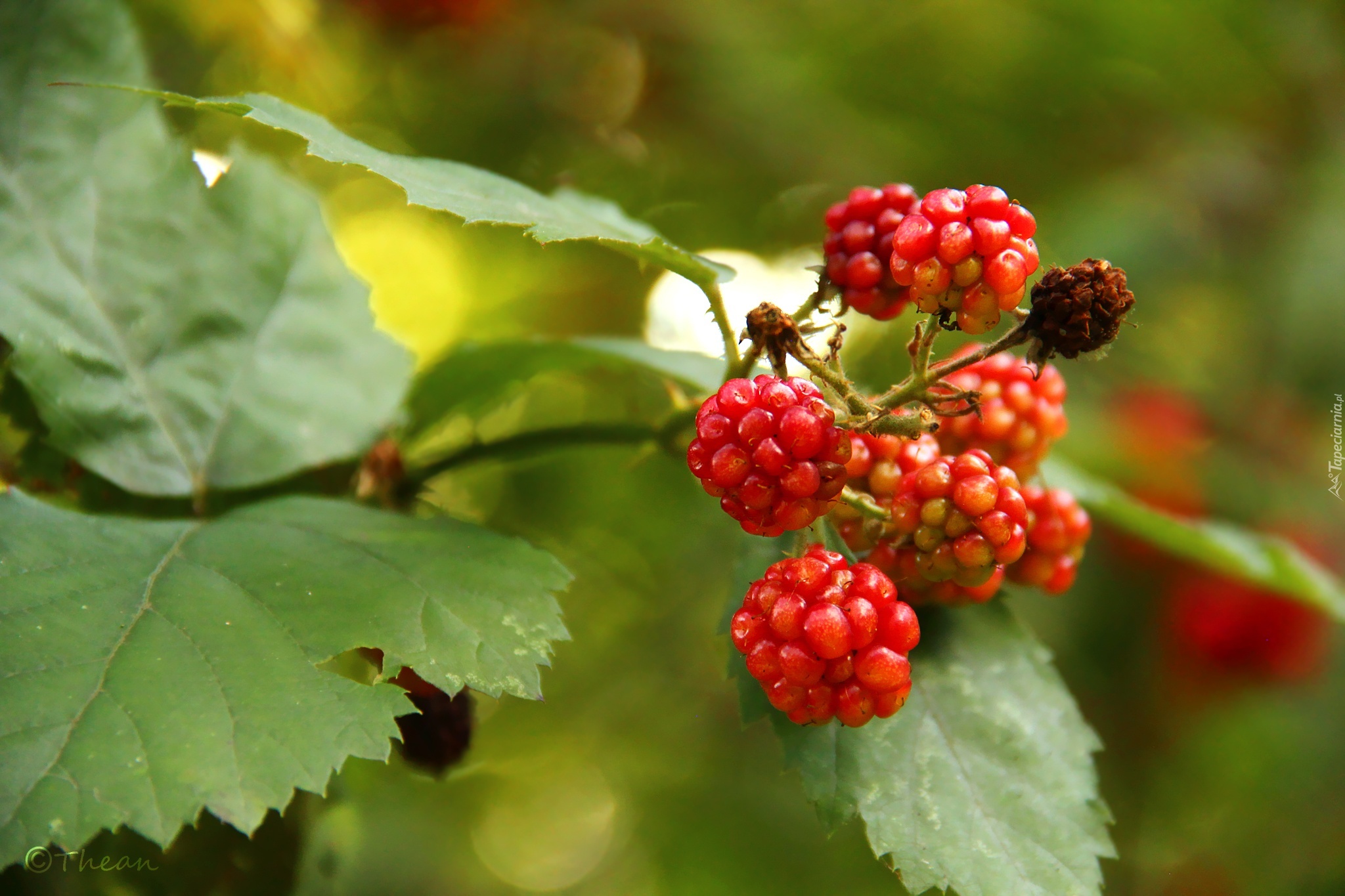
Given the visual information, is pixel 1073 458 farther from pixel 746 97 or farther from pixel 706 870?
pixel 706 870

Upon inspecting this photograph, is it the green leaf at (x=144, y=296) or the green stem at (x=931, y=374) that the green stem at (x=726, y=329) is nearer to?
the green stem at (x=931, y=374)

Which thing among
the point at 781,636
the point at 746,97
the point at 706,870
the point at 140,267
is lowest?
the point at 706,870

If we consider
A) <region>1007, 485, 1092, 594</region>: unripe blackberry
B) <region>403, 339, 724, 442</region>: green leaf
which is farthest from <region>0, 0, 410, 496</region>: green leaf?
<region>1007, 485, 1092, 594</region>: unripe blackberry

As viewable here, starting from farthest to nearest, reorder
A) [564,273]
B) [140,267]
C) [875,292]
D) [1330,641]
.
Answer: [564,273] < [1330,641] < [140,267] < [875,292]

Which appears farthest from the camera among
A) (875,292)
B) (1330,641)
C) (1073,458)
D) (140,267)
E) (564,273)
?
(564,273)

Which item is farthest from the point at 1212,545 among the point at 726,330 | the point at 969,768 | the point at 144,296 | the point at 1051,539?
the point at 144,296

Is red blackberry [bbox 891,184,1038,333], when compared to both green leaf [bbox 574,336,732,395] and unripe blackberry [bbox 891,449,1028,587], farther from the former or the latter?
green leaf [bbox 574,336,732,395]

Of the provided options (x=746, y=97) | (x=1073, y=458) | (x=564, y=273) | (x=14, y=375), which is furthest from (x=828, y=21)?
(x=14, y=375)

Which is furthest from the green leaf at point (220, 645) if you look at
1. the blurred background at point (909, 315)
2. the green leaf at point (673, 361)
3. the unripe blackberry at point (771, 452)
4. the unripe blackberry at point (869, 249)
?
the blurred background at point (909, 315)
